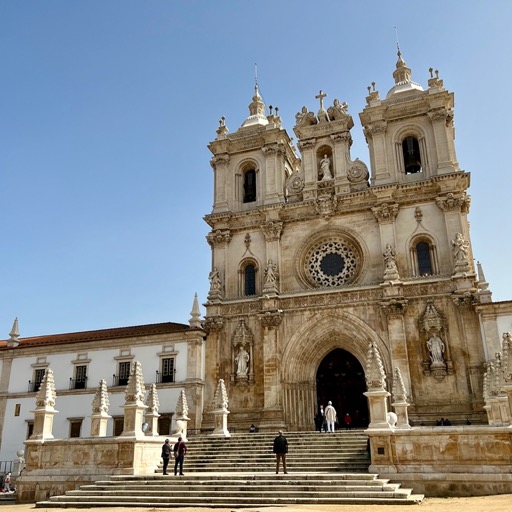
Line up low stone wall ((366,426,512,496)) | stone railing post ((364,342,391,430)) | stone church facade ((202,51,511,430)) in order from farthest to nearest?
stone church facade ((202,51,511,430)), stone railing post ((364,342,391,430)), low stone wall ((366,426,512,496))

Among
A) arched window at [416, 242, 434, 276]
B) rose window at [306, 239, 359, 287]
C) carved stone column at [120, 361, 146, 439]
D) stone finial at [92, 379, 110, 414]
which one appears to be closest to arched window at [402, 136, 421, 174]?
arched window at [416, 242, 434, 276]

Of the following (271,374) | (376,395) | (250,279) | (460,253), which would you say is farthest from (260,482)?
(250,279)

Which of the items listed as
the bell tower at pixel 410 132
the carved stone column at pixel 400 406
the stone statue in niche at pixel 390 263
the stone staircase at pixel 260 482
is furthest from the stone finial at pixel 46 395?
the bell tower at pixel 410 132

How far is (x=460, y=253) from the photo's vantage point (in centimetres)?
2655

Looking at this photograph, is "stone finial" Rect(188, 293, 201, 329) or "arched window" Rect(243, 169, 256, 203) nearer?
"stone finial" Rect(188, 293, 201, 329)

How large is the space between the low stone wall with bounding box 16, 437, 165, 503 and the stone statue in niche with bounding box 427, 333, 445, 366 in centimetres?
1329

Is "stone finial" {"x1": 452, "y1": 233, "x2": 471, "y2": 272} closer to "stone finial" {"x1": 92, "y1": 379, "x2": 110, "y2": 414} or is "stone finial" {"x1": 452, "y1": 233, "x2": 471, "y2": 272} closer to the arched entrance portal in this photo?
the arched entrance portal

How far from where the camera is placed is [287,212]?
31469mm

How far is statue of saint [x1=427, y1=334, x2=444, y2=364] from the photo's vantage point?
25328 millimetres

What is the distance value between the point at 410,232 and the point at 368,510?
714 inches

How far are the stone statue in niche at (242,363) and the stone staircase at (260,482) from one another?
20.9ft

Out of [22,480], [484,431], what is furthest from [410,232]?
[22,480]

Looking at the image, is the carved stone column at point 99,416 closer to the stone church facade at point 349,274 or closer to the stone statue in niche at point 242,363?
the stone church facade at point 349,274

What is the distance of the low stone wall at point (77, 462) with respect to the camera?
19344 mm
